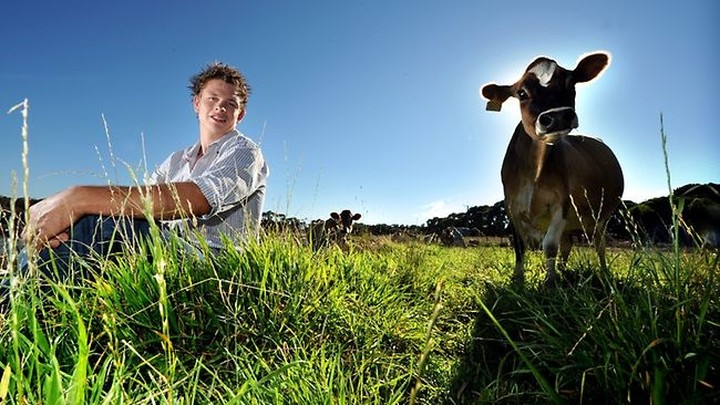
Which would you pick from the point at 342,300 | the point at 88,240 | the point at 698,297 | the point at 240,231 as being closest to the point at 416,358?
the point at 342,300

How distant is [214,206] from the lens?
9.96ft

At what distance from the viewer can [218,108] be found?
3.85m

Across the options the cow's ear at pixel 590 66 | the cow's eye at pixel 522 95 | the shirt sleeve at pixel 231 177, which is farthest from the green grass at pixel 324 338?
the cow's ear at pixel 590 66

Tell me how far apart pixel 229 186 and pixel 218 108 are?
3.19ft

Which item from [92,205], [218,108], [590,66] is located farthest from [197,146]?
Answer: [590,66]

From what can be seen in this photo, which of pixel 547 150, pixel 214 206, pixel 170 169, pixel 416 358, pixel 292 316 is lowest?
pixel 416 358

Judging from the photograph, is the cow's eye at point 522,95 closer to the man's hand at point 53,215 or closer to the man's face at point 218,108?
the man's face at point 218,108

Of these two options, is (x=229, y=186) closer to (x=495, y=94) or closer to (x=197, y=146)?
(x=197, y=146)

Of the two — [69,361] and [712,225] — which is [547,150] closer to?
[712,225]

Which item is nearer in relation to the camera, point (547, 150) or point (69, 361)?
point (69, 361)

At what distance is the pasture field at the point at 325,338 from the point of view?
5.65 feet

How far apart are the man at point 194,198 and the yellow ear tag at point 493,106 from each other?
300cm

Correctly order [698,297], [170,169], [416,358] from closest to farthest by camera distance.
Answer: [698,297] < [416,358] < [170,169]

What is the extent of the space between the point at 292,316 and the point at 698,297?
1748 mm
